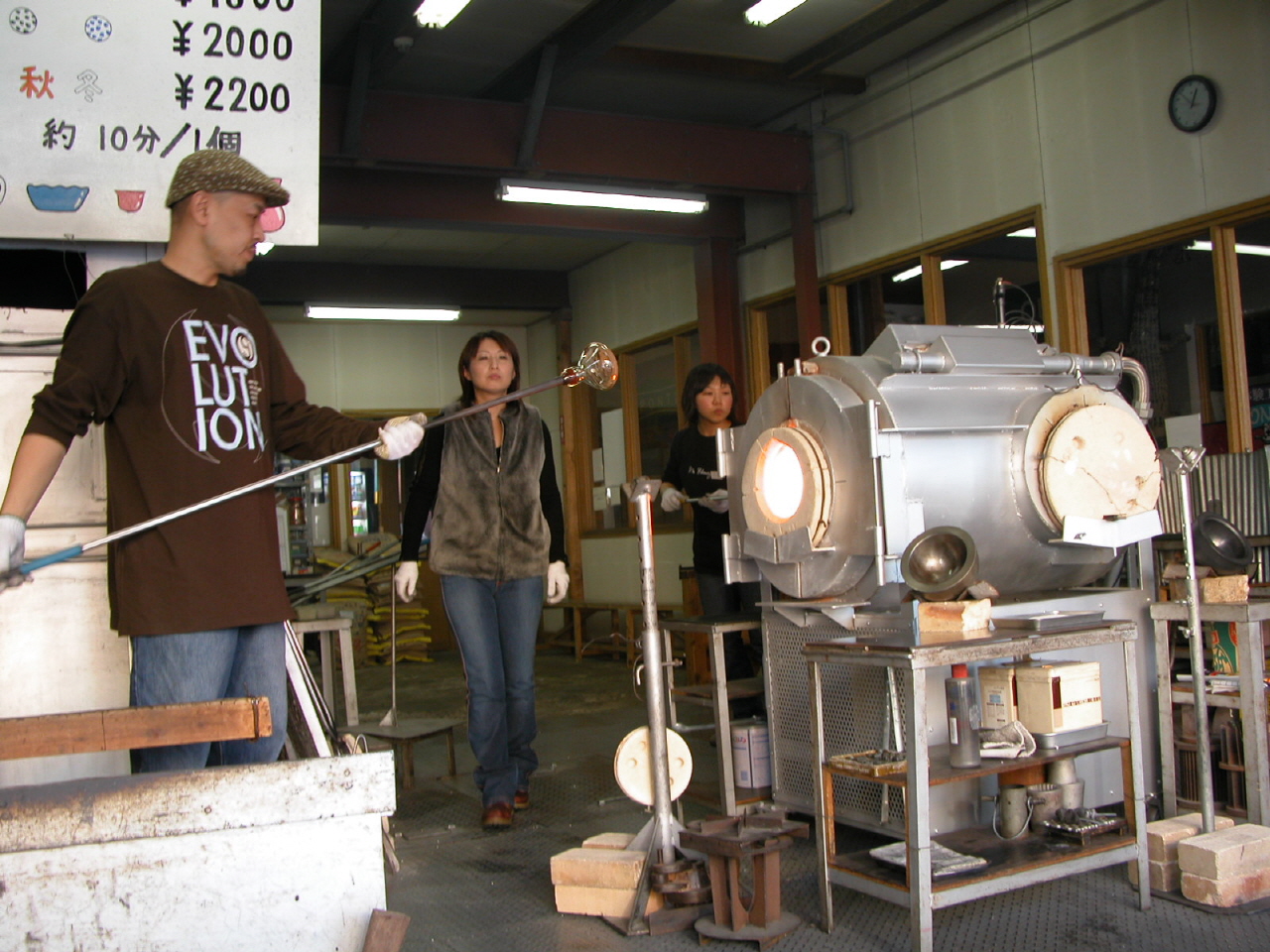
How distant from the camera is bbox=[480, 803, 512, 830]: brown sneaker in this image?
4234 mm

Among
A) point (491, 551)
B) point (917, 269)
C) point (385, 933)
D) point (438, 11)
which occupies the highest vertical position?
point (438, 11)

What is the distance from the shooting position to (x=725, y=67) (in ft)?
24.3

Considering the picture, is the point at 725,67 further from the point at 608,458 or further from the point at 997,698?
the point at 997,698

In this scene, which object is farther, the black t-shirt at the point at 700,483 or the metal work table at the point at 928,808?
the black t-shirt at the point at 700,483

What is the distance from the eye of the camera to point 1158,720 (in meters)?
3.76

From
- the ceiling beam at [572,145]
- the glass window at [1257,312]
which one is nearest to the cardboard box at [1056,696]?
the glass window at [1257,312]

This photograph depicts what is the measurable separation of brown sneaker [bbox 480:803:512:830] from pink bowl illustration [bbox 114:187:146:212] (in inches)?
93.5

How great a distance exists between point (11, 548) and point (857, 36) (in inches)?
234

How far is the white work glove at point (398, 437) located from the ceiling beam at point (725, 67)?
16.1 ft

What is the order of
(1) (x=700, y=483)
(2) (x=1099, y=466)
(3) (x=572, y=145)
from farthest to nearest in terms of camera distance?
(3) (x=572, y=145)
(1) (x=700, y=483)
(2) (x=1099, y=466)

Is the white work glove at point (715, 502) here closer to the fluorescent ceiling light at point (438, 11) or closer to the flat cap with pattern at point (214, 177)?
the flat cap with pattern at point (214, 177)

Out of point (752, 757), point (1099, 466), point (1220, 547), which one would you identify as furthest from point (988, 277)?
point (752, 757)

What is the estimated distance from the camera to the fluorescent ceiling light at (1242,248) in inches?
213

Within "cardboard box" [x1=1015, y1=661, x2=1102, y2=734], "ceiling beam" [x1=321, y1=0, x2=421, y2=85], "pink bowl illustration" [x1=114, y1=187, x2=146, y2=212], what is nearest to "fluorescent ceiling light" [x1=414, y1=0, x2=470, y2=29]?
"ceiling beam" [x1=321, y1=0, x2=421, y2=85]
